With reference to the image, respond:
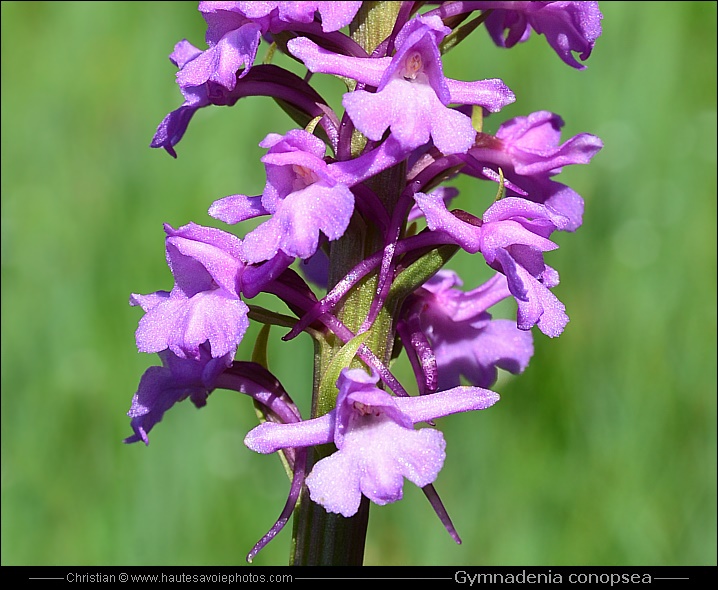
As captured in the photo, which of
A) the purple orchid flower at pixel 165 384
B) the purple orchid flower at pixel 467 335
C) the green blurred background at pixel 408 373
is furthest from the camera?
the green blurred background at pixel 408 373

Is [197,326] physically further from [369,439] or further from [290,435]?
[369,439]

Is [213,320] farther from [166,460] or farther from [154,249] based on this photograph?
[154,249]

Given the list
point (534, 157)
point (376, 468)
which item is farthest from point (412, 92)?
point (376, 468)

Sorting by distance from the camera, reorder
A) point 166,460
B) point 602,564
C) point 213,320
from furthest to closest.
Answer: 1. point 166,460
2. point 602,564
3. point 213,320

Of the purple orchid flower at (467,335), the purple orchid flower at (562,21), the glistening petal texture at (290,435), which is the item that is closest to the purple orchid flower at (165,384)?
the glistening petal texture at (290,435)

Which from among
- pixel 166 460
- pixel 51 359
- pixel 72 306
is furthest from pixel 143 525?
pixel 72 306

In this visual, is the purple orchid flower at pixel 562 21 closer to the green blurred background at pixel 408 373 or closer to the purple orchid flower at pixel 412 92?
the purple orchid flower at pixel 412 92

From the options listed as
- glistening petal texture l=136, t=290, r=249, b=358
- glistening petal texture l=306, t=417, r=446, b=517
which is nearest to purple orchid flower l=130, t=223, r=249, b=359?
glistening petal texture l=136, t=290, r=249, b=358
